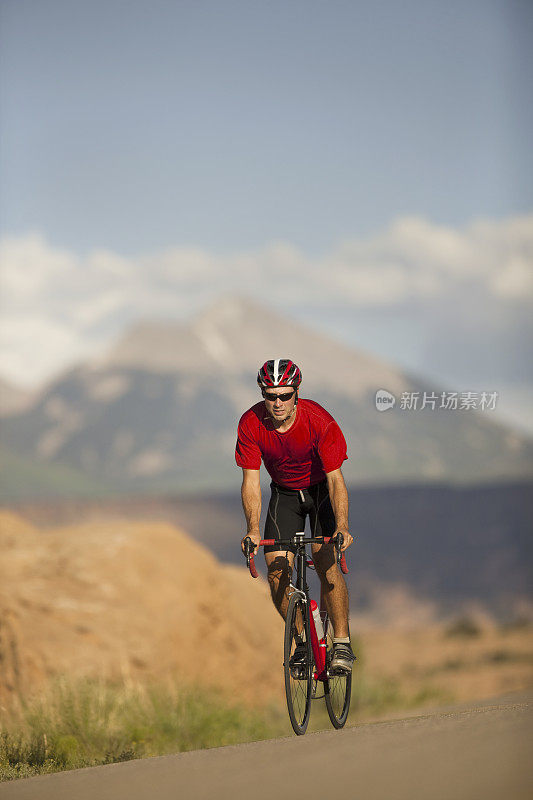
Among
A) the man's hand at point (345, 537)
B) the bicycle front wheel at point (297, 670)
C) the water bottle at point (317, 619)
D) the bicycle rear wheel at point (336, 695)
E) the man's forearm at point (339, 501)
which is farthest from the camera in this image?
the bicycle rear wheel at point (336, 695)

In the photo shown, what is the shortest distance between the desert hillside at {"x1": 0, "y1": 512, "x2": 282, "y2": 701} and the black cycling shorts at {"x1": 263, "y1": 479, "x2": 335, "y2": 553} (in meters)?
4.82

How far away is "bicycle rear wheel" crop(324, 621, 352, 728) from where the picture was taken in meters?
6.80

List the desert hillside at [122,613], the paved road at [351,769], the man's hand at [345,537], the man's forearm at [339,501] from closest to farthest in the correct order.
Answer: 1. the paved road at [351,769]
2. the man's hand at [345,537]
3. the man's forearm at [339,501]
4. the desert hillside at [122,613]

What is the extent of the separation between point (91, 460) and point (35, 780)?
136942 mm

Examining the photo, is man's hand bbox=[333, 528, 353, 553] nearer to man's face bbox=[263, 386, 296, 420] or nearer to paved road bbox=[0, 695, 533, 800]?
man's face bbox=[263, 386, 296, 420]

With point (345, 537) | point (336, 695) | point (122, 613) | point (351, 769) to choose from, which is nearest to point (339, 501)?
point (345, 537)

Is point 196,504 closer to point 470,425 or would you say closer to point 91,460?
point 470,425

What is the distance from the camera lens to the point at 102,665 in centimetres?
1159

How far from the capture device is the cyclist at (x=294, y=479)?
6.36 metres

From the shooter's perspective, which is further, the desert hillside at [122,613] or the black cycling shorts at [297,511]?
the desert hillside at [122,613]

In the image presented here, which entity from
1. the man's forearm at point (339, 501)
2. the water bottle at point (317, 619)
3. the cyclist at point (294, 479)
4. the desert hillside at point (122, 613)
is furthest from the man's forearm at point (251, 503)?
the desert hillside at point (122, 613)

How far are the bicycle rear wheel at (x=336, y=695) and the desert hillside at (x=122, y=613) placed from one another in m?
4.37

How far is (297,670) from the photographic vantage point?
21.1 feet

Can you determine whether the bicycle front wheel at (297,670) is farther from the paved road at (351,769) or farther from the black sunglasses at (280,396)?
the black sunglasses at (280,396)
